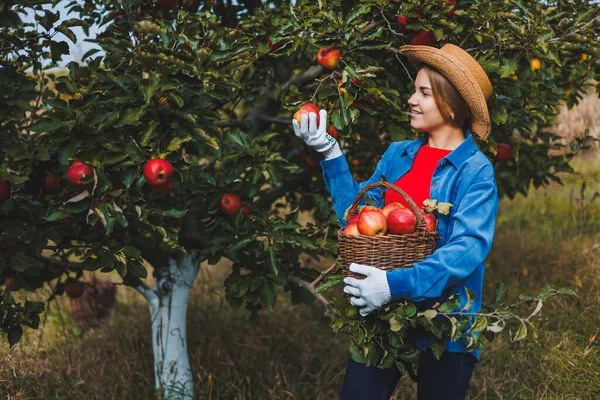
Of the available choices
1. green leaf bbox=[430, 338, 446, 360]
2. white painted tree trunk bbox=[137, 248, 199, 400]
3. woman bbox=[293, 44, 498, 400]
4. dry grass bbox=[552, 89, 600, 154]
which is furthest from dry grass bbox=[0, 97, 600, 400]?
dry grass bbox=[552, 89, 600, 154]

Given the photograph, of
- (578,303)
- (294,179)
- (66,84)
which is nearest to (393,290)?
(66,84)

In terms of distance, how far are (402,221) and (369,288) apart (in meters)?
0.20

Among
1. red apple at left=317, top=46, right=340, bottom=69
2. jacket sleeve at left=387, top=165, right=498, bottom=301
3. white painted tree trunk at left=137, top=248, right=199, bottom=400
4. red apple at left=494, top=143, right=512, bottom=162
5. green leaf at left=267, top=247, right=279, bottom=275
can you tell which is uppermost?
red apple at left=317, top=46, right=340, bottom=69


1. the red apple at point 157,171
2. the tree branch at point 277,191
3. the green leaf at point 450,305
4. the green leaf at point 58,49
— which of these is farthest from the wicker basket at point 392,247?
the tree branch at point 277,191

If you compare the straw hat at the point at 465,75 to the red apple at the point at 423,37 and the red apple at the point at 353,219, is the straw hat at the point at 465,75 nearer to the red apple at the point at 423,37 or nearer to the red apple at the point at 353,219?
the red apple at the point at 423,37

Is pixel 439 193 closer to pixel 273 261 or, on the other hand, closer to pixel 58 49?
pixel 273 261

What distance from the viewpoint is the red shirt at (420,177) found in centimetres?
188

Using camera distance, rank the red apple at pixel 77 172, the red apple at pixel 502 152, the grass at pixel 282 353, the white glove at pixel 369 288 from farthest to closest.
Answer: the grass at pixel 282 353, the red apple at pixel 502 152, the red apple at pixel 77 172, the white glove at pixel 369 288

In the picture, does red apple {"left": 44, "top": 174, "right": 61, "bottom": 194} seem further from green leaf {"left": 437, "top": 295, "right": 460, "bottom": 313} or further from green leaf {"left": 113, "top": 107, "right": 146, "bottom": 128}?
green leaf {"left": 437, "top": 295, "right": 460, "bottom": 313}

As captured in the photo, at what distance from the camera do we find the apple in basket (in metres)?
1.61

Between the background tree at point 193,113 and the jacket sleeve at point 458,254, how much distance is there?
1.87 ft

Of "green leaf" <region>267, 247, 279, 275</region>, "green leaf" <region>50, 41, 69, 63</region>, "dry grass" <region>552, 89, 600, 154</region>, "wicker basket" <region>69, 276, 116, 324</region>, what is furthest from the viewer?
"dry grass" <region>552, 89, 600, 154</region>

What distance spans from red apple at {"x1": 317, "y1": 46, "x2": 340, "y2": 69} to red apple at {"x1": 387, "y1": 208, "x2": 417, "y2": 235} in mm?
797

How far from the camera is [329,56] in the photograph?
2.21m
